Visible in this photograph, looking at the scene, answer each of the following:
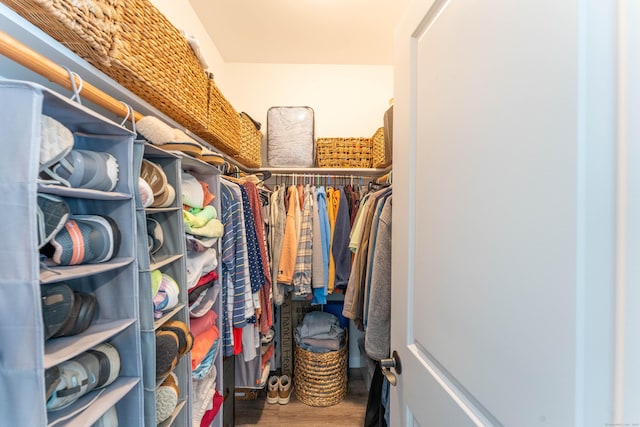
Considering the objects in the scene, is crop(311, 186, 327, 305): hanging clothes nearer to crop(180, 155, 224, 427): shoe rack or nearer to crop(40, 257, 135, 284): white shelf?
crop(180, 155, 224, 427): shoe rack

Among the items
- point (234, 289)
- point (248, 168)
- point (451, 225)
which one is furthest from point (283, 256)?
point (451, 225)

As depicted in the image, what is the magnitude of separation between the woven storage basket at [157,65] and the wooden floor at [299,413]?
73.8 inches

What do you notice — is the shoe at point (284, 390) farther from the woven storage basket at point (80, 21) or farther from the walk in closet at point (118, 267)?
the woven storage basket at point (80, 21)

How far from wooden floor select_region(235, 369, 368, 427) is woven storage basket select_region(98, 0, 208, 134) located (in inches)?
73.8

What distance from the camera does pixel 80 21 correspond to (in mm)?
540

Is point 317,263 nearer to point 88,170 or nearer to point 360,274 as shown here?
point 360,274

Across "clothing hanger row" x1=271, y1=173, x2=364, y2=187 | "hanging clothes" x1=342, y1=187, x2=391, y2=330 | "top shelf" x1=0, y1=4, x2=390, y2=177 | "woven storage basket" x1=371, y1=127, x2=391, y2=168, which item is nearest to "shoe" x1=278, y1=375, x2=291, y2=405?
"hanging clothes" x1=342, y1=187, x2=391, y2=330

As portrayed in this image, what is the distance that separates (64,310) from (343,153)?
5.48 feet

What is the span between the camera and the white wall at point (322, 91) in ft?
6.61

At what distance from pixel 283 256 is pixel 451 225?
1.30m

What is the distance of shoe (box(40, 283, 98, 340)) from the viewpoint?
0.43 m

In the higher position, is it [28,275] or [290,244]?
[28,275]

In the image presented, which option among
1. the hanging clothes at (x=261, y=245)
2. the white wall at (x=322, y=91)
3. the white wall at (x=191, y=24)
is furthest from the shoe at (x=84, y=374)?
A: the white wall at (x=322, y=91)

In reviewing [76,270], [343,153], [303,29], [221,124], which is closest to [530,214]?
[76,270]
